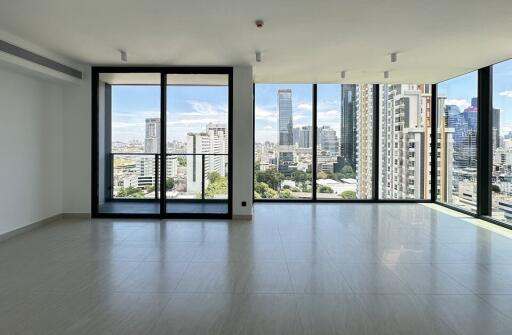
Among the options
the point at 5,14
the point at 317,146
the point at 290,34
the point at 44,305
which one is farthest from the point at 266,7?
the point at 317,146

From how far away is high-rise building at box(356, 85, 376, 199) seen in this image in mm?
9062

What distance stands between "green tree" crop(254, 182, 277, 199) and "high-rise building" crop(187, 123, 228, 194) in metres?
2.11

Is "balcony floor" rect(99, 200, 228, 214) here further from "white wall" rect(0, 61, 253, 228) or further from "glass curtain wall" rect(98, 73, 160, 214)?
"white wall" rect(0, 61, 253, 228)

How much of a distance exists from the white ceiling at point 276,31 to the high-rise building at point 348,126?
7.15 feet

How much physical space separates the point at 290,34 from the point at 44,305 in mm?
3964

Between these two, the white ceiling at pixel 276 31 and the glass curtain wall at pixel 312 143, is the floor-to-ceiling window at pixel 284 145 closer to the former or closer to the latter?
the glass curtain wall at pixel 312 143

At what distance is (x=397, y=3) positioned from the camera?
3.86 meters

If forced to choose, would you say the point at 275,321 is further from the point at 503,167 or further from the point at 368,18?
the point at 503,167

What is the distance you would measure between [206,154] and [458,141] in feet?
17.1

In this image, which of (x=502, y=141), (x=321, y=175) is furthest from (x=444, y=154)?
(x=321, y=175)

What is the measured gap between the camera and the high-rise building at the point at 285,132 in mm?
8992

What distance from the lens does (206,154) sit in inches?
280

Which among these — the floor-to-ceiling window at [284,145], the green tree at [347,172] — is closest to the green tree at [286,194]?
the floor-to-ceiling window at [284,145]

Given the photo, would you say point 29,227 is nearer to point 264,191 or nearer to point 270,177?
point 264,191
